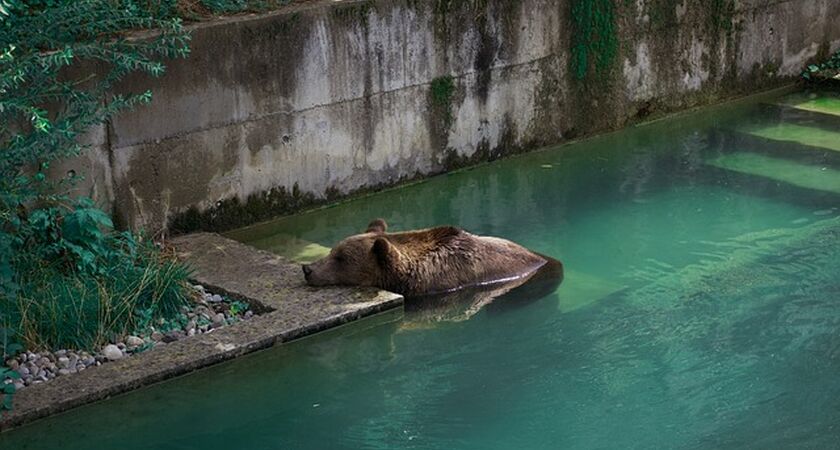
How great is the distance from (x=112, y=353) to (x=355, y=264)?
198 cm

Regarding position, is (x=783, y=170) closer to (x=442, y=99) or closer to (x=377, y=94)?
(x=442, y=99)

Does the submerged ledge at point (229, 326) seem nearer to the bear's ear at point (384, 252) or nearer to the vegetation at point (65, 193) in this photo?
the bear's ear at point (384, 252)

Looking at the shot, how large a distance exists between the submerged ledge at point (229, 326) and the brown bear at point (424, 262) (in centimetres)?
18

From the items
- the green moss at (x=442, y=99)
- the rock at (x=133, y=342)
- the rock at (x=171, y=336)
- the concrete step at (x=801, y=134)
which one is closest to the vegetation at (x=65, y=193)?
the rock at (x=133, y=342)

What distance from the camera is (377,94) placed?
12625 mm

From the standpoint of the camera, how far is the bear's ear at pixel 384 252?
10003mm

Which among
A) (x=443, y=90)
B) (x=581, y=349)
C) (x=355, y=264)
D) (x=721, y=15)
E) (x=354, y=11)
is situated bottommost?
(x=581, y=349)

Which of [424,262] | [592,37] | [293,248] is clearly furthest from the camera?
[592,37]

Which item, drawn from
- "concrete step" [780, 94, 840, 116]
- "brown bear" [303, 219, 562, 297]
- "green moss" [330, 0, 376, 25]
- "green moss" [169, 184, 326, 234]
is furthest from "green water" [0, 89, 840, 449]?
"concrete step" [780, 94, 840, 116]

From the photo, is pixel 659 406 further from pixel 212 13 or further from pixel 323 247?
pixel 212 13

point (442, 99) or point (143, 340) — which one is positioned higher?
point (442, 99)

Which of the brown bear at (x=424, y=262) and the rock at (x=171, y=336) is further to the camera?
the brown bear at (x=424, y=262)

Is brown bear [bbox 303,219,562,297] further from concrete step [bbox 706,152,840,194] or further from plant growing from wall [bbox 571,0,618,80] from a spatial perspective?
plant growing from wall [bbox 571,0,618,80]

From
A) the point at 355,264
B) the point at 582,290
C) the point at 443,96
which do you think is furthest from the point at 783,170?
the point at 355,264
